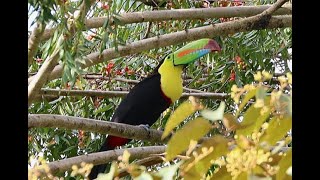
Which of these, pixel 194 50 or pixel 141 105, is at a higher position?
pixel 194 50

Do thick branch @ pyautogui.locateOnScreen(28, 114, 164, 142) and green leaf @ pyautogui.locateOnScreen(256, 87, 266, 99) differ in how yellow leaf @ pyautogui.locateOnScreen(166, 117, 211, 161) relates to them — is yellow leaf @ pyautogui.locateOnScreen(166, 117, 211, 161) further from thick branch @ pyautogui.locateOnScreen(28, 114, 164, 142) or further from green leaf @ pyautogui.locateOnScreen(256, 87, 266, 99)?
thick branch @ pyautogui.locateOnScreen(28, 114, 164, 142)

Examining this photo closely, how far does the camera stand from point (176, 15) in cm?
178

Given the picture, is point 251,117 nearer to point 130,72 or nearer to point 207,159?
point 207,159

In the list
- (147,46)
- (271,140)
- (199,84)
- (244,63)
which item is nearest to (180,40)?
(147,46)

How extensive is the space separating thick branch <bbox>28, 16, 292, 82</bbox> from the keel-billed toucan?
16.1 inches

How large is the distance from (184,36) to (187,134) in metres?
1.23

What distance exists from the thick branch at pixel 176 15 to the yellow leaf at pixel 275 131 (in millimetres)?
952

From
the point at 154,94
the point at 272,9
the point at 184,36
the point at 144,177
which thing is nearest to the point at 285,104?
the point at 144,177

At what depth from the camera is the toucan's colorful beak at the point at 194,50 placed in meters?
2.16

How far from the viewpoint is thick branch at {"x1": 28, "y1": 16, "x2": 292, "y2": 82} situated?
166 cm

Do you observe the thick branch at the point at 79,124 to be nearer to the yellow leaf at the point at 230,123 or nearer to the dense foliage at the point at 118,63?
the dense foliage at the point at 118,63
